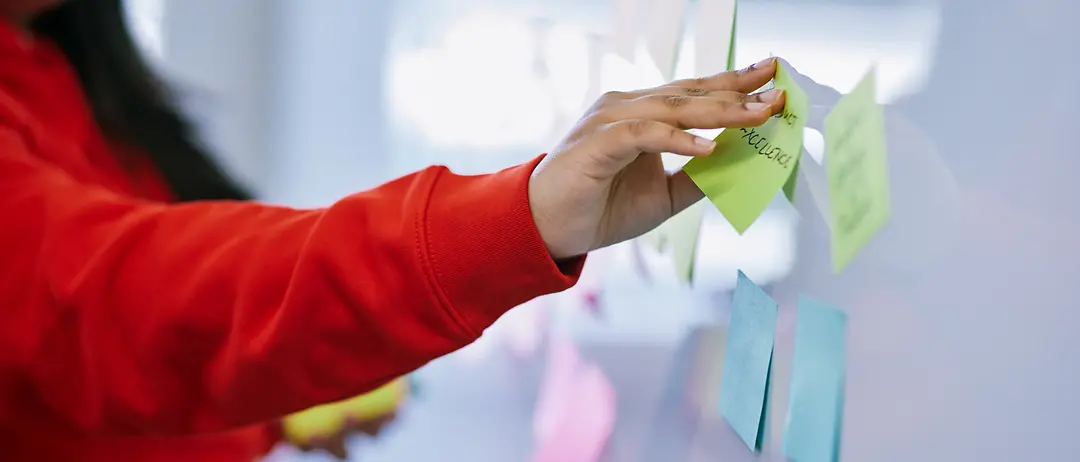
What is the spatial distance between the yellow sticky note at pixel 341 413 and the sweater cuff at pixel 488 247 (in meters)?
0.49

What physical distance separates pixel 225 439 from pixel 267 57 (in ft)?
2.12

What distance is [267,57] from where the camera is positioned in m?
1.18

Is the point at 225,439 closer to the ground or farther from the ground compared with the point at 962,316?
closer to the ground

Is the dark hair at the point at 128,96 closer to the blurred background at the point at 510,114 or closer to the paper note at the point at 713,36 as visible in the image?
the blurred background at the point at 510,114

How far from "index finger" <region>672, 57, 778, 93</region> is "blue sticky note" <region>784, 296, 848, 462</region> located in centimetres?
9

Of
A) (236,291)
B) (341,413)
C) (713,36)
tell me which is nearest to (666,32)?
(713,36)

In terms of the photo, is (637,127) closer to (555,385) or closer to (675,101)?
(675,101)

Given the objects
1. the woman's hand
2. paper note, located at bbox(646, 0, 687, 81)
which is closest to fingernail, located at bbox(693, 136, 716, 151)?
the woman's hand

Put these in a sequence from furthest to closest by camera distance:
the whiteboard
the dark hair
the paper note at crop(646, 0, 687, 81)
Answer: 1. the dark hair
2. the paper note at crop(646, 0, 687, 81)
3. the whiteboard

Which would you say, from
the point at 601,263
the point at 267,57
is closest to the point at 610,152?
the point at 601,263

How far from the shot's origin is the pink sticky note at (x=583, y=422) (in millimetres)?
566

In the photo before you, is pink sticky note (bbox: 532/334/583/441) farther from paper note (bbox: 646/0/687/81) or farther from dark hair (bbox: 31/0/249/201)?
dark hair (bbox: 31/0/249/201)

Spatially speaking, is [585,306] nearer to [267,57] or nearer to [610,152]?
[610,152]

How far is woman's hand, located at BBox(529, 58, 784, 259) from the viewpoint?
32 cm
